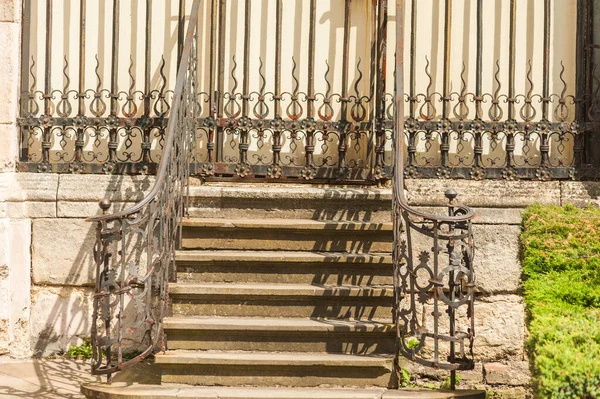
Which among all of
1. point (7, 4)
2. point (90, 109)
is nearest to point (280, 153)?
point (90, 109)

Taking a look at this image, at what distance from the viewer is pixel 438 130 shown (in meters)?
7.48

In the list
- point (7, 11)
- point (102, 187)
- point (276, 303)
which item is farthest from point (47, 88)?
point (276, 303)

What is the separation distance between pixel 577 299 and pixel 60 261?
4.08m

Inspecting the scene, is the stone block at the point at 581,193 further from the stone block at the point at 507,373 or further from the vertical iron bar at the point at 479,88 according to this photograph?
the stone block at the point at 507,373

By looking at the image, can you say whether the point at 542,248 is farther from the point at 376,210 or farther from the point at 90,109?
the point at 90,109

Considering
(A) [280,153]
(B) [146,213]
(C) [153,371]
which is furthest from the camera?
(A) [280,153]

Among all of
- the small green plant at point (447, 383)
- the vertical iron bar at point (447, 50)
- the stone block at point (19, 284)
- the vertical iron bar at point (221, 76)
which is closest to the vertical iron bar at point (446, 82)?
the vertical iron bar at point (447, 50)

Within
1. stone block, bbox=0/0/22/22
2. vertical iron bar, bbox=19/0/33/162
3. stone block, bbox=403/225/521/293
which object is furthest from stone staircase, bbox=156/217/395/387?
stone block, bbox=0/0/22/22

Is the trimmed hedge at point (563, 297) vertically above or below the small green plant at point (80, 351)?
above

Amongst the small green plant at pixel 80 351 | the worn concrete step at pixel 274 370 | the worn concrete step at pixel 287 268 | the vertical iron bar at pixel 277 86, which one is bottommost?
the small green plant at pixel 80 351

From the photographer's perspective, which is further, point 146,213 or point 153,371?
point 153,371

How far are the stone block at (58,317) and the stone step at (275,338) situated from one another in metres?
1.52

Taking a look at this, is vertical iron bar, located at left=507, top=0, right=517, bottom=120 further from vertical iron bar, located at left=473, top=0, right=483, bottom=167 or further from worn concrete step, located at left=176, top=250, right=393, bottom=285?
worn concrete step, located at left=176, top=250, right=393, bottom=285

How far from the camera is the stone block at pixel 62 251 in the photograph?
7.22 metres
